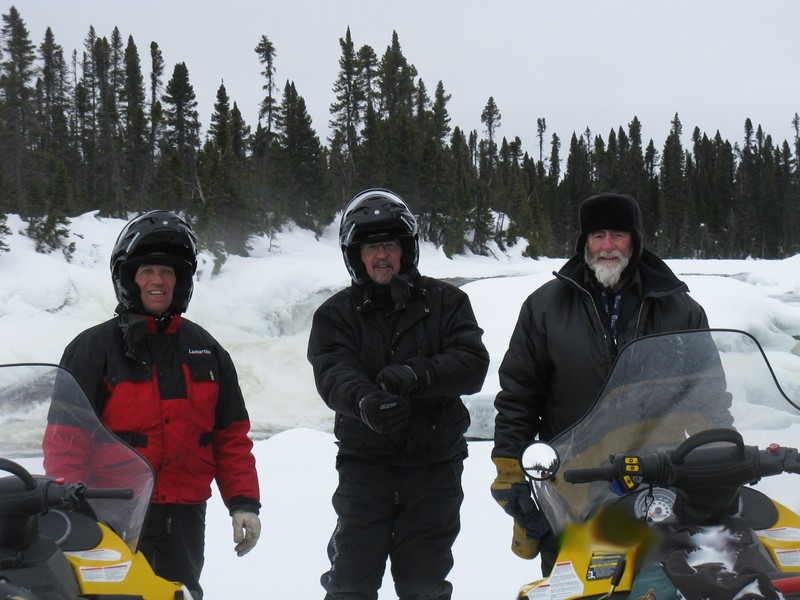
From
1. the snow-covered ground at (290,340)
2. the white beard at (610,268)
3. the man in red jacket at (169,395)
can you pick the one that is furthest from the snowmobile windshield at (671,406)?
the snow-covered ground at (290,340)

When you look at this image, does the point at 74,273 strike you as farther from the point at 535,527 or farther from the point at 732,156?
Result: the point at 732,156

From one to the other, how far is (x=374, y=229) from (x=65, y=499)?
4.82 ft

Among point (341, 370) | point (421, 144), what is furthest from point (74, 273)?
point (421, 144)

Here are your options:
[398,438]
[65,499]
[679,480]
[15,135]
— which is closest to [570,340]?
[398,438]

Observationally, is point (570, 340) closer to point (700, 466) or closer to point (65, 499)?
point (700, 466)

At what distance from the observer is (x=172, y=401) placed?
85.9 inches

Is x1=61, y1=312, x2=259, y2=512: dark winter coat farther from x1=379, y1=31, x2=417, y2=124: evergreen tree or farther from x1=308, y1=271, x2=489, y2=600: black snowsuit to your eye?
x1=379, y1=31, x2=417, y2=124: evergreen tree

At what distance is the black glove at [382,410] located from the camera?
2.11m

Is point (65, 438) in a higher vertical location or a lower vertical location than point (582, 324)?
lower

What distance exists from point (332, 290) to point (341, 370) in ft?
52.7

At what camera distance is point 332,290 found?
721 inches

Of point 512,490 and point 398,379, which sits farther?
point 398,379

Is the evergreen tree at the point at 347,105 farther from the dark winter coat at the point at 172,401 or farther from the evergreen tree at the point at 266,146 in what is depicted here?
the dark winter coat at the point at 172,401

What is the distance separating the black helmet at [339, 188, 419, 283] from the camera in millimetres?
2586
